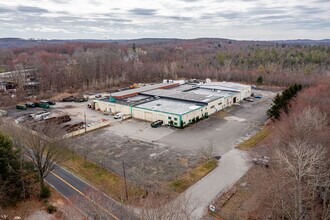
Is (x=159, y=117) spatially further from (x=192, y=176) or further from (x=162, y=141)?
(x=192, y=176)

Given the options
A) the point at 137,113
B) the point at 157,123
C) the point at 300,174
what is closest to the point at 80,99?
the point at 137,113

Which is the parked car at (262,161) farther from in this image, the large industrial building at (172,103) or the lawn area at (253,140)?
the large industrial building at (172,103)

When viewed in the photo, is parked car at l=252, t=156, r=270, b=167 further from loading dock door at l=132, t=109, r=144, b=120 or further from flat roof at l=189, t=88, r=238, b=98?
flat roof at l=189, t=88, r=238, b=98

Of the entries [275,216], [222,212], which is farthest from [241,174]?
[275,216]

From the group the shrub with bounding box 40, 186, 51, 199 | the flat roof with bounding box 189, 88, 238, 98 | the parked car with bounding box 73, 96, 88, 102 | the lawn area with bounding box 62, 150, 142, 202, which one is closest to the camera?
the shrub with bounding box 40, 186, 51, 199

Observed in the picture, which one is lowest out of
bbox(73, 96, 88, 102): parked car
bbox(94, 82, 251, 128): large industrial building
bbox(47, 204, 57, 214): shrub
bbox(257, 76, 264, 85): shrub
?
bbox(47, 204, 57, 214): shrub

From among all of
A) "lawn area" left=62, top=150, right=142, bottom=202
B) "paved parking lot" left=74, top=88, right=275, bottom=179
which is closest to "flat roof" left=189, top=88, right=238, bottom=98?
"paved parking lot" left=74, top=88, right=275, bottom=179

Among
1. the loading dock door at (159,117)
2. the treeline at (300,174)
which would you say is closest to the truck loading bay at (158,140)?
the loading dock door at (159,117)
